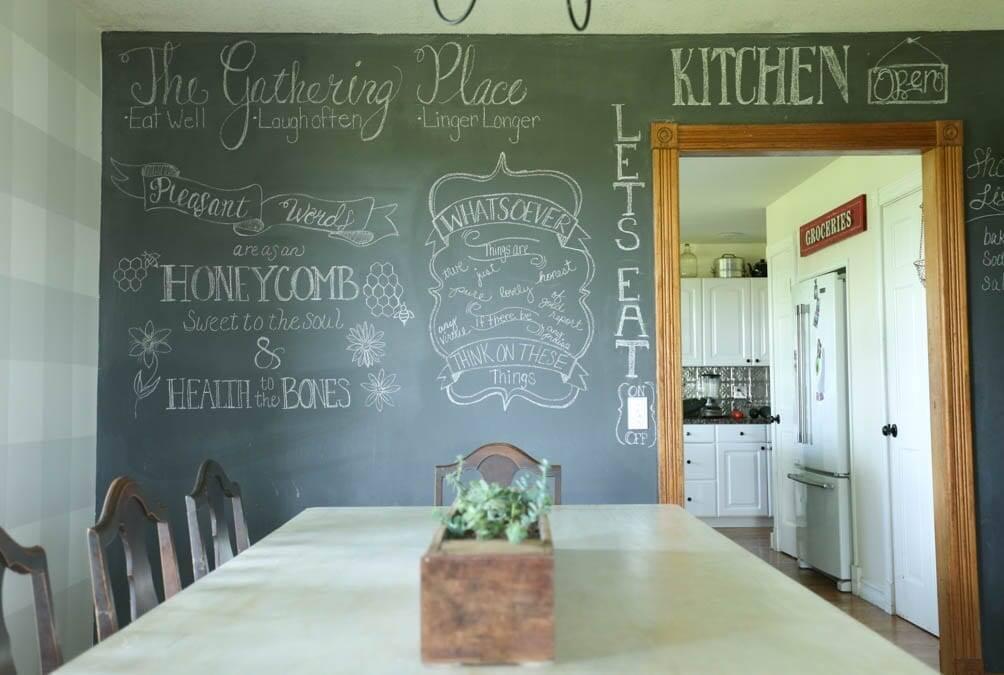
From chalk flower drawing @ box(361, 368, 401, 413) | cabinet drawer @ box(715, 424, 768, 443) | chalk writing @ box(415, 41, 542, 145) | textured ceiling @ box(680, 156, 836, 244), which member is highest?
textured ceiling @ box(680, 156, 836, 244)

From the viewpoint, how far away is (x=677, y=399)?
Answer: 9.91ft

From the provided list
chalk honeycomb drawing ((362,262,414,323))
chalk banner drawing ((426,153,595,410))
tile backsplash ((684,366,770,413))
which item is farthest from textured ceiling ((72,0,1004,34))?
tile backsplash ((684,366,770,413))

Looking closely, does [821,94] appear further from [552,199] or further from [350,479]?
[350,479]

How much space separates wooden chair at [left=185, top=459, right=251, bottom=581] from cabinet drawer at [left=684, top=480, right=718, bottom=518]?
4.87m

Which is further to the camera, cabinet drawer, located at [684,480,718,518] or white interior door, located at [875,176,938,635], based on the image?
cabinet drawer, located at [684,480,718,518]

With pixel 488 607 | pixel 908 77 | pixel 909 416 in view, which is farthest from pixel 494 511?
pixel 909 416

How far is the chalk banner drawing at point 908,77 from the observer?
10.2 feet

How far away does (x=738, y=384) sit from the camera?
7270 mm

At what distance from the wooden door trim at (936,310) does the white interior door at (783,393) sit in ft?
6.72

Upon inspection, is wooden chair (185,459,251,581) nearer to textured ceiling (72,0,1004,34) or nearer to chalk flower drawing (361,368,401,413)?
chalk flower drawing (361,368,401,413)

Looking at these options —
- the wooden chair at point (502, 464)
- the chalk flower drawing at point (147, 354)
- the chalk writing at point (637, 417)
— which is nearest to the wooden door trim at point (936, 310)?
the chalk writing at point (637, 417)

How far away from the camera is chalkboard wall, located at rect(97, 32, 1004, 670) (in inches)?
119

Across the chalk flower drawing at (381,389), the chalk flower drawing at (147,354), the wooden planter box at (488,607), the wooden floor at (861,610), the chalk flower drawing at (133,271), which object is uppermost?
the chalk flower drawing at (133,271)

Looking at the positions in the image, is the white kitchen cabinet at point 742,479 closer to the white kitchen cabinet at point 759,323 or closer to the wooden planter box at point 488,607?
the white kitchen cabinet at point 759,323
